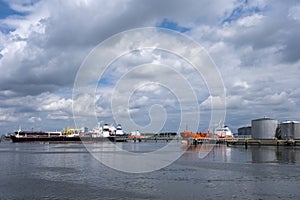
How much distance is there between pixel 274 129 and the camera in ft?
403

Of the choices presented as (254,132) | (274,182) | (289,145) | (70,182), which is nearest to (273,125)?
(254,132)

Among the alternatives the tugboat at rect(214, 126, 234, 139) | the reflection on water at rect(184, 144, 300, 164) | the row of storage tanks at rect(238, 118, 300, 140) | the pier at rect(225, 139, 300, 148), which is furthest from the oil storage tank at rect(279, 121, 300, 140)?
the tugboat at rect(214, 126, 234, 139)

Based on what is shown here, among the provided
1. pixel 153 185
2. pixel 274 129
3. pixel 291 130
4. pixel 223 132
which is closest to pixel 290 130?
pixel 291 130

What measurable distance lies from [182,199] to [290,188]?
11511 mm

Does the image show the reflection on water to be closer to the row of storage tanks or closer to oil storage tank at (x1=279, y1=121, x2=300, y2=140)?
oil storage tank at (x1=279, y1=121, x2=300, y2=140)

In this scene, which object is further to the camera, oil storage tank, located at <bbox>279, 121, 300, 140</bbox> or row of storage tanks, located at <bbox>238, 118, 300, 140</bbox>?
row of storage tanks, located at <bbox>238, 118, 300, 140</bbox>

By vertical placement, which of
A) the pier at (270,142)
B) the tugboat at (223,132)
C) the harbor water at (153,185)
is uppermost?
the tugboat at (223,132)

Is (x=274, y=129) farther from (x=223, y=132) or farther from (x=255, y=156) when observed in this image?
(x=255, y=156)

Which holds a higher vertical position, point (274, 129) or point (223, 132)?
point (274, 129)

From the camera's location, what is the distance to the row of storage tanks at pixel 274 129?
114m

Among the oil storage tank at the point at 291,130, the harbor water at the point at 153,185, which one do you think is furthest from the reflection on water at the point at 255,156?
the oil storage tank at the point at 291,130

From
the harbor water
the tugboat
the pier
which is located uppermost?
the tugboat

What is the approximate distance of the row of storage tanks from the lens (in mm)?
114306

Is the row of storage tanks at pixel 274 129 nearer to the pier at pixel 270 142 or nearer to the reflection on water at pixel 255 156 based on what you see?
the pier at pixel 270 142
